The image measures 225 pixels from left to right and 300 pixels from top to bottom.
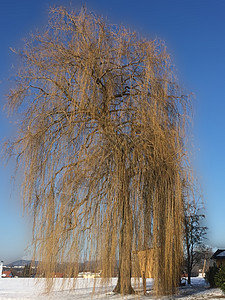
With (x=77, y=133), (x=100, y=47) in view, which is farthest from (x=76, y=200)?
(x=100, y=47)

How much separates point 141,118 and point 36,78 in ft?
7.58

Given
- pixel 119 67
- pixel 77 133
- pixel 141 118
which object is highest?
pixel 119 67

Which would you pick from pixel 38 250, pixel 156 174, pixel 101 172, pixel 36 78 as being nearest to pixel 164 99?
pixel 156 174

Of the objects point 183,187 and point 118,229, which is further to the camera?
point 183,187

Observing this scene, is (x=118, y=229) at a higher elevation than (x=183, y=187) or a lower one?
lower

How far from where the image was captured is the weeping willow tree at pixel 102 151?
242 inches

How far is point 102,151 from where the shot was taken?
262 inches

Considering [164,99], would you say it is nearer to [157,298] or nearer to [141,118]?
[141,118]

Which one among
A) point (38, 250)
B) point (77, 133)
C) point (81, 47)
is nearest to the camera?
point (38, 250)

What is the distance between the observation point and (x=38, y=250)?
6.12m

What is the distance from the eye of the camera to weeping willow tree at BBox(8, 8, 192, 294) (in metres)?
6.15

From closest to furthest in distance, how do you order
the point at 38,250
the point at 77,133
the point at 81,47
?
the point at 38,250 < the point at 77,133 < the point at 81,47

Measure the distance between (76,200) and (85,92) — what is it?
210 cm

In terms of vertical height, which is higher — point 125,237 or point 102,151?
point 102,151
